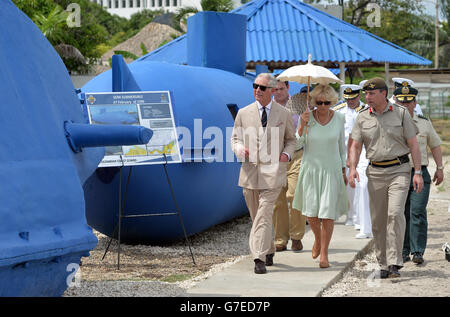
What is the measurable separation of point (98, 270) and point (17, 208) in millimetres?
3325

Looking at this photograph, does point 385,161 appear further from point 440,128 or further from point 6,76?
point 440,128

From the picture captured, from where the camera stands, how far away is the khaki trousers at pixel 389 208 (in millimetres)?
6742

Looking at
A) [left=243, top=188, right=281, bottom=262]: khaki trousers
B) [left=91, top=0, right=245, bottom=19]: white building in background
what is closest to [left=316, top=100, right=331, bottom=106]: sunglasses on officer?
[left=243, top=188, right=281, bottom=262]: khaki trousers

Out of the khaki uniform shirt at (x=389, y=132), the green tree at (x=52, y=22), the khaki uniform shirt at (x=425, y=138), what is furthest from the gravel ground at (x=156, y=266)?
the green tree at (x=52, y=22)

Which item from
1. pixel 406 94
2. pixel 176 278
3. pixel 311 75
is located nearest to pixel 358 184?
pixel 406 94

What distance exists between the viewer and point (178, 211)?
7578mm

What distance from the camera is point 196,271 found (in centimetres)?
725

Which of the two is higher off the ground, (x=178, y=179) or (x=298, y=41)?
(x=298, y=41)

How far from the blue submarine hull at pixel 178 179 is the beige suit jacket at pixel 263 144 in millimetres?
1061

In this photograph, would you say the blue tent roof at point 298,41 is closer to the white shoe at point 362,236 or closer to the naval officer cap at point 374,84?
the white shoe at point 362,236

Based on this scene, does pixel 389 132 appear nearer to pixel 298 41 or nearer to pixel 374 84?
pixel 374 84

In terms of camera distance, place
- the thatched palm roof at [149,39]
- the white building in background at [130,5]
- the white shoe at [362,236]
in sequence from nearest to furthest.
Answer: the white shoe at [362,236] → the thatched palm roof at [149,39] → the white building in background at [130,5]

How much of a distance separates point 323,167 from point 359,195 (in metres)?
2.59

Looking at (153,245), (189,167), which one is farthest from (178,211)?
(153,245)
